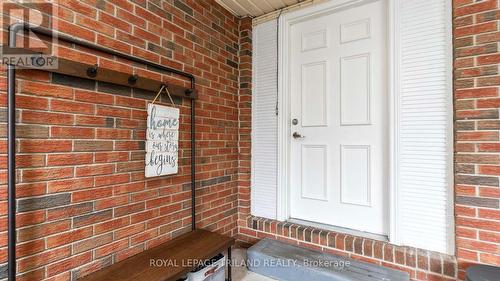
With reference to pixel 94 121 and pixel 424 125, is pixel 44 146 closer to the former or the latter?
pixel 94 121

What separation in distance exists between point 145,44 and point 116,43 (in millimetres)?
197

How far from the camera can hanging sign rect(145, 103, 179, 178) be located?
1609 millimetres

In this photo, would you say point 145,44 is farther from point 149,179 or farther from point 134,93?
point 149,179

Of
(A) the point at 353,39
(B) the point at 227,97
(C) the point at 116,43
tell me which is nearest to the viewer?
(C) the point at 116,43

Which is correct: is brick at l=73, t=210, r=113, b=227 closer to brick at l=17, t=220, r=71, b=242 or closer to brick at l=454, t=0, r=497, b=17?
brick at l=17, t=220, r=71, b=242

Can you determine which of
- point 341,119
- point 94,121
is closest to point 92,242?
point 94,121

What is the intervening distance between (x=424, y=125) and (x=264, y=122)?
49.7 inches

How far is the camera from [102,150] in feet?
4.58

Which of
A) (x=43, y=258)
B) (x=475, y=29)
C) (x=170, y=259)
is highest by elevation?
(x=475, y=29)

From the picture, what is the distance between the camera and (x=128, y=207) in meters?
1.53

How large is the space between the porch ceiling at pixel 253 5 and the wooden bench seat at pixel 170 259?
1958 mm

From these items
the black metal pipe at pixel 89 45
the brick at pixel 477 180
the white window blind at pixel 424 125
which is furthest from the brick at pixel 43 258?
the brick at pixel 477 180

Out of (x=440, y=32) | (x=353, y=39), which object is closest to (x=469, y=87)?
(x=440, y=32)

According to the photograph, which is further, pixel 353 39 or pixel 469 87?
pixel 353 39
